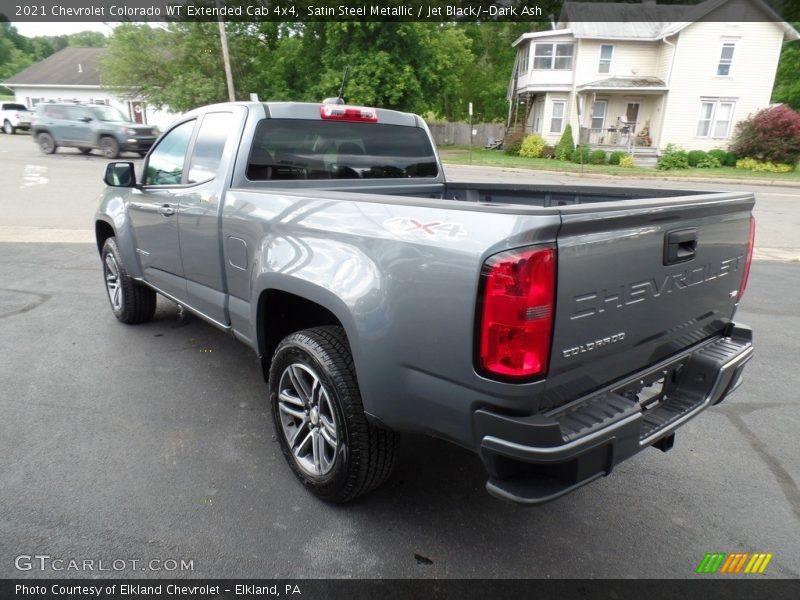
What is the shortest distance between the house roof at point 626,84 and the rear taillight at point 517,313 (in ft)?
93.2

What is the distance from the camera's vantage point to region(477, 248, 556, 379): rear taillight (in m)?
1.74

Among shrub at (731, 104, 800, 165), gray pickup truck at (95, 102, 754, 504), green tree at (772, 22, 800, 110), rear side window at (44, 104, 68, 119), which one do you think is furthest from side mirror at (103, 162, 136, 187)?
green tree at (772, 22, 800, 110)

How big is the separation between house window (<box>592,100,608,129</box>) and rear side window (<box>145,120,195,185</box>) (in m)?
28.2

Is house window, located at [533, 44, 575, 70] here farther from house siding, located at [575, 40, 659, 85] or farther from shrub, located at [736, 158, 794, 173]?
shrub, located at [736, 158, 794, 173]

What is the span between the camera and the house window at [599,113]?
2820 cm

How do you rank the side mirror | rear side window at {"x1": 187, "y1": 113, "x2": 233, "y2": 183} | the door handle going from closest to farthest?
1. the door handle
2. rear side window at {"x1": 187, "y1": 113, "x2": 233, "y2": 183}
3. the side mirror

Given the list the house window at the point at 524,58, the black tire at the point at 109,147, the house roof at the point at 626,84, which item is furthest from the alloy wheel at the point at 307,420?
the house window at the point at 524,58

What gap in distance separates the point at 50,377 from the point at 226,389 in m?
1.33

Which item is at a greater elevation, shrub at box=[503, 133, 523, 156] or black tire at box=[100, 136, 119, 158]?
shrub at box=[503, 133, 523, 156]

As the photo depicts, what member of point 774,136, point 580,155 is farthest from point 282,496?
point 774,136

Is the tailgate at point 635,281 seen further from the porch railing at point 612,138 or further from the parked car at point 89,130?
the porch railing at point 612,138

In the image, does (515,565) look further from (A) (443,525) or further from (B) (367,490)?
(B) (367,490)

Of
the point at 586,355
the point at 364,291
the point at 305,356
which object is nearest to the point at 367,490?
the point at 305,356

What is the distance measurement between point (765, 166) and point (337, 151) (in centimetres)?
2558
